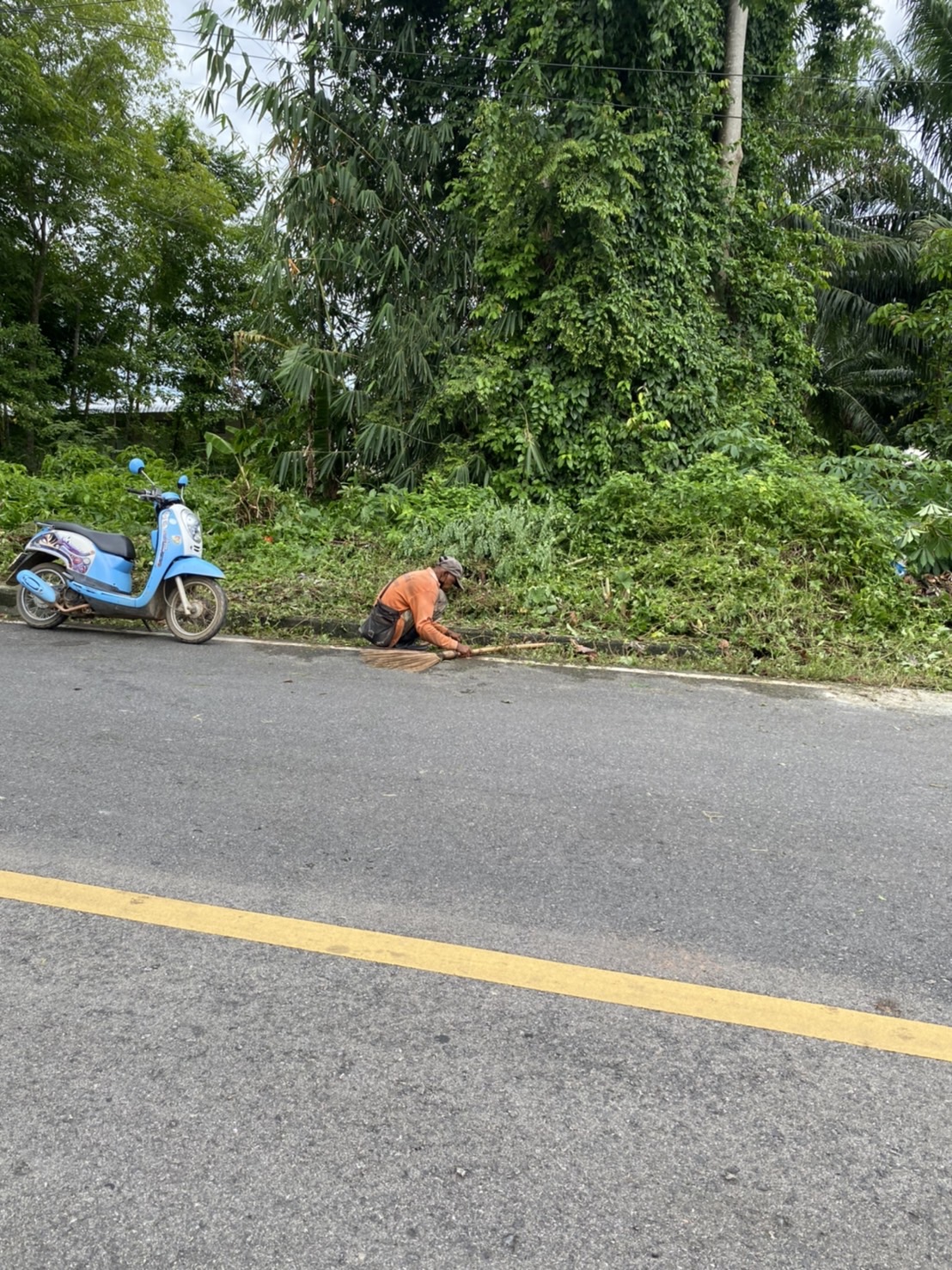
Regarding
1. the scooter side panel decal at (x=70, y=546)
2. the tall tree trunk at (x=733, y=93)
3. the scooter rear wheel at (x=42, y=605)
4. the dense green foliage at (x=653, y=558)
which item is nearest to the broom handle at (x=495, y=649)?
the dense green foliage at (x=653, y=558)

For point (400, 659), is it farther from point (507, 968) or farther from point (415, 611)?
point (507, 968)

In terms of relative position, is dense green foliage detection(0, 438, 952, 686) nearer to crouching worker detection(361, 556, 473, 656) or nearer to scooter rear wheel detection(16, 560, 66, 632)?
crouching worker detection(361, 556, 473, 656)

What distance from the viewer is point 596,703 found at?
5.86m

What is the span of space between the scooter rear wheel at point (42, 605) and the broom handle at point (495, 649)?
3511 mm

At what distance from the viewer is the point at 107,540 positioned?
7758 mm

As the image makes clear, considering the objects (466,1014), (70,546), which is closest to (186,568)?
(70,546)

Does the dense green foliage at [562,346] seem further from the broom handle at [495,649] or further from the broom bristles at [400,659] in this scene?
the broom bristles at [400,659]

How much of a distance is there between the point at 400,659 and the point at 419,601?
48 centimetres

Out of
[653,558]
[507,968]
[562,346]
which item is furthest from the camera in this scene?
[562,346]

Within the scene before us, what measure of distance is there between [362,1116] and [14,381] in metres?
19.7

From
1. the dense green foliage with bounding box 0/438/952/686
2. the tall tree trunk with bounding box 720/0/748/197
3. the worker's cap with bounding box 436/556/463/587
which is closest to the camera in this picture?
the worker's cap with bounding box 436/556/463/587

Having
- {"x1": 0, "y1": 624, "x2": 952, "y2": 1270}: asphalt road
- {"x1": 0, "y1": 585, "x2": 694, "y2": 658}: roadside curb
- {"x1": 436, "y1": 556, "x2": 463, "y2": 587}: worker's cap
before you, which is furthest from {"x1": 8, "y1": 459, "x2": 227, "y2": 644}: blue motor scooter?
{"x1": 0, "y1": 624, "x2": 952, "y2": 1270}: asphalt road

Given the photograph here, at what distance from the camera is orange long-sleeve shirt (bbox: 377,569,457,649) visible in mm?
6816

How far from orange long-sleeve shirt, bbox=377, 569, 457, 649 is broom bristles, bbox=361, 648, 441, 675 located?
124mm
